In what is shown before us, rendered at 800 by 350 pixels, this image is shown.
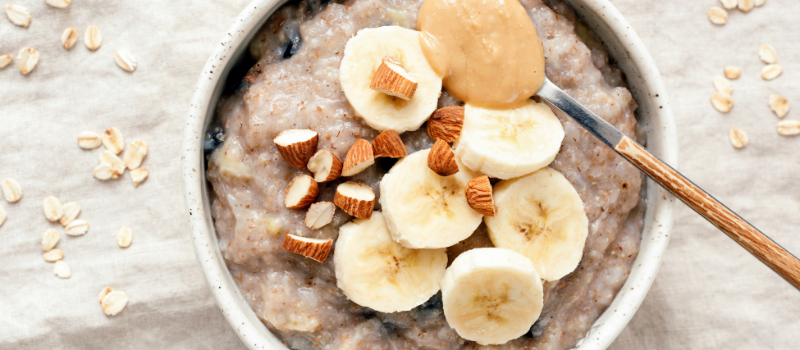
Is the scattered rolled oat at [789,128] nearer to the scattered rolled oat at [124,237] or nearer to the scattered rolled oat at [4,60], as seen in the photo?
the scattered rolled oat at [124,237]

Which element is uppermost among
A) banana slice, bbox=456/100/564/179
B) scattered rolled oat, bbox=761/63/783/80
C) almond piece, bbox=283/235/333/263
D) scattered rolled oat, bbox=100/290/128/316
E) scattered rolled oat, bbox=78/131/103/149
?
banana slice, bbox=456/100/564/179

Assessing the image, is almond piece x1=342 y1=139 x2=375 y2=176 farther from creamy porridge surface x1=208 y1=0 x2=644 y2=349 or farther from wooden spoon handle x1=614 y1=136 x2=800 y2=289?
wooden spoon handle x1=614 y1=136 x2=800 y2=289

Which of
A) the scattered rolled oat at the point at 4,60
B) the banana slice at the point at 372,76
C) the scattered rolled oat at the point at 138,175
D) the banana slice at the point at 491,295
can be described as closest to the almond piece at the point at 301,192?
the banana slice at the point at 372,76

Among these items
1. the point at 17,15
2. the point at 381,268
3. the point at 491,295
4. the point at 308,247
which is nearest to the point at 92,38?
the point at 17,15

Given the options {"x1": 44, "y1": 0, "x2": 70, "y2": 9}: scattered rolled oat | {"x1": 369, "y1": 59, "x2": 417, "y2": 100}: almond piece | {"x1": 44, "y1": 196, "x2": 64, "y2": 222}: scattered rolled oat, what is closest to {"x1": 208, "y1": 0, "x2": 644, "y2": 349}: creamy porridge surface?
{"x1": 369, "y1": 59, "x2": 417, "y2": 100}: almond piece

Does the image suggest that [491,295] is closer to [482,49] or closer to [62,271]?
[482,49]

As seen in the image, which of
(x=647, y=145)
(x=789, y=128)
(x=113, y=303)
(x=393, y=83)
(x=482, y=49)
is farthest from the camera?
(x=789, y=128)
